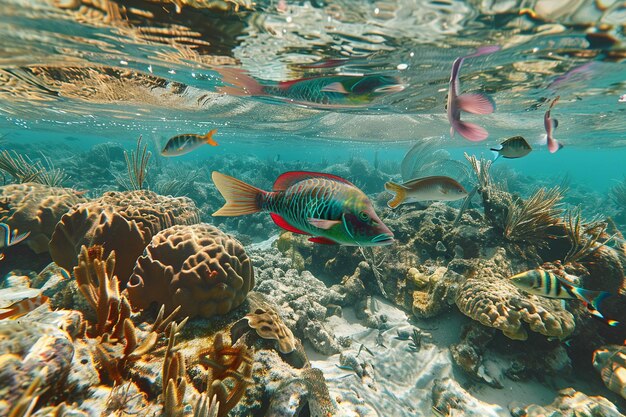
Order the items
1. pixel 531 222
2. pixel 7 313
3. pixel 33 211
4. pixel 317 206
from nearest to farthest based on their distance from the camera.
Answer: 1. pixel 317 206
2. pixel 7 313
3. pixel 33 211
4. pixel 531 222

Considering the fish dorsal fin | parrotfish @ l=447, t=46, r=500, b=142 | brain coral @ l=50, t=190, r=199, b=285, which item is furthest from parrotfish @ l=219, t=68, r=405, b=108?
brain coral @ l=50, t=190, r=199, b=285

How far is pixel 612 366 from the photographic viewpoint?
4.26 meters

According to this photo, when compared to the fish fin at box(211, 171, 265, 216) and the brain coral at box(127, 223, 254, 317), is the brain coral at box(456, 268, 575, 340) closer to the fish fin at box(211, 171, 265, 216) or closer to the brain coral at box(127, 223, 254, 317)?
the brain coral at box(127, 223, 254, 317)

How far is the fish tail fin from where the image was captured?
31.1 ft

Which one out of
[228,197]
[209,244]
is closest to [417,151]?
[209,244]

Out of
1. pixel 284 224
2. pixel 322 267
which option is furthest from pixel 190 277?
pixel 322 267

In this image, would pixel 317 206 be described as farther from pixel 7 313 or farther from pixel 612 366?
pixel 612 366

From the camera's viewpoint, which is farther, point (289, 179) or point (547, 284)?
point (547, 284)

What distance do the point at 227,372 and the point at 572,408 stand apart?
4.83 m

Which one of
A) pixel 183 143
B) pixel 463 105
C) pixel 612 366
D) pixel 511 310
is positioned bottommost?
pixel 612 366

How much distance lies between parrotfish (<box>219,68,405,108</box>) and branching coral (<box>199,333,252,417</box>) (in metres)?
3.90

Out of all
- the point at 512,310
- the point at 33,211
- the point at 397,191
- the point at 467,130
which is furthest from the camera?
the point at 33,211

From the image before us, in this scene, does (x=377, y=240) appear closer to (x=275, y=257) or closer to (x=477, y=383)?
(x=477, y=383)

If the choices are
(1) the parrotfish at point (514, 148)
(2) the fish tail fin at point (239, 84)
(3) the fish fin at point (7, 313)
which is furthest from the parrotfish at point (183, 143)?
(1) the parrotfish at point (514, 148)
